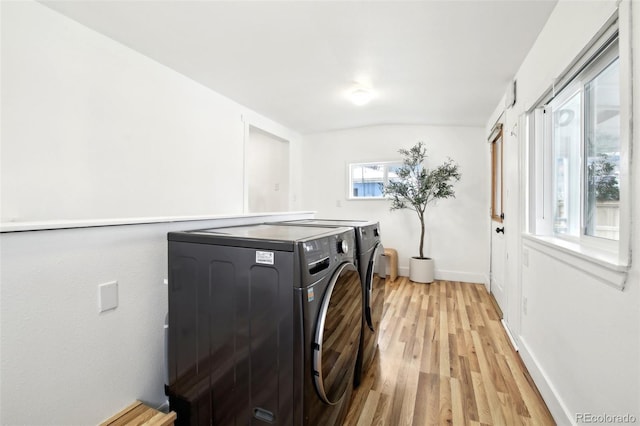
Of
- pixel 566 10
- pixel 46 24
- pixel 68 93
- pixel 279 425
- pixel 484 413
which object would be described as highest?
pixel 46 24

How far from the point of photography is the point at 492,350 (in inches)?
83.4

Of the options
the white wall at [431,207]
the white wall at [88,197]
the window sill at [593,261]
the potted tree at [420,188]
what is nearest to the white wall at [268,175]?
the white wall at [431,207]

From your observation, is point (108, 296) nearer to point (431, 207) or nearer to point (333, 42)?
point (333, 42)

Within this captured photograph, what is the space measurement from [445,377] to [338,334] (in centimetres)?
108

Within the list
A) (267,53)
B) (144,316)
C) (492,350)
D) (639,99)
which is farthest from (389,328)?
(267,53)

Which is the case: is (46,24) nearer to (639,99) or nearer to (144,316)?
(144,316)

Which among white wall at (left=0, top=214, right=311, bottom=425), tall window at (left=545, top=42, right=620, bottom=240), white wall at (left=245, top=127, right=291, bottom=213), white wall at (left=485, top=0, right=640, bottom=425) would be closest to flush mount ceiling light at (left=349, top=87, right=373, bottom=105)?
white wall at (left=485, top=0, right=640, bottom=425)

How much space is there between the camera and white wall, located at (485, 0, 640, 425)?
0.94 metres

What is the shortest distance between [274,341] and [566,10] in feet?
7.16

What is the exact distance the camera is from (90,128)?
6.48 feet

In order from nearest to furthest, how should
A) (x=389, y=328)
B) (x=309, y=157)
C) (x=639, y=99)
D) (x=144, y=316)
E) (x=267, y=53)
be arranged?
(x=639, y=99) < (x=144, y=316) < (x=267, y=53) < (x=389, y=328) < (x=309, y=157)

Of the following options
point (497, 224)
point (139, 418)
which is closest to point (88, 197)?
point (139, 418)

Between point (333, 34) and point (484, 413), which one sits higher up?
point (333, 34)

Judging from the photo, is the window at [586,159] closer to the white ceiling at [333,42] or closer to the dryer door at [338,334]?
the white ceiling at [333,42]
